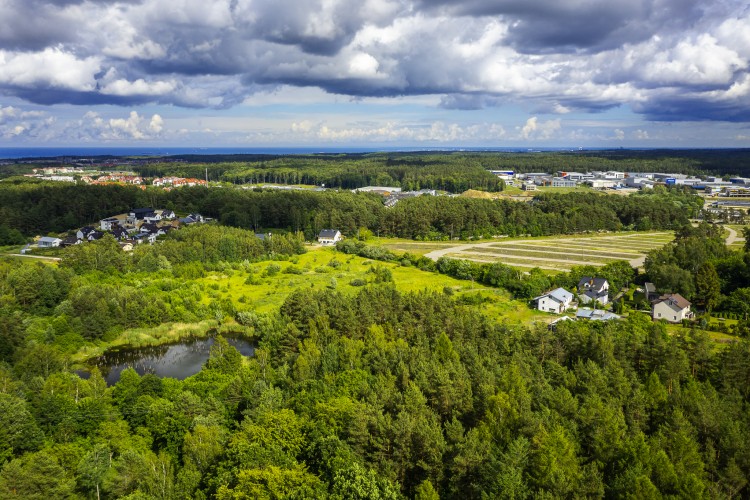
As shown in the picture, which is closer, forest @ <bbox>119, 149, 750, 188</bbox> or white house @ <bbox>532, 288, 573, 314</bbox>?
white house @ <bbox>532, 288, 573, 314</bbox>

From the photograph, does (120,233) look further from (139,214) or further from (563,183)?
(563,183)

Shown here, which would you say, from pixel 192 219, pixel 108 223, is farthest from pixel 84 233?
pixel 192 219

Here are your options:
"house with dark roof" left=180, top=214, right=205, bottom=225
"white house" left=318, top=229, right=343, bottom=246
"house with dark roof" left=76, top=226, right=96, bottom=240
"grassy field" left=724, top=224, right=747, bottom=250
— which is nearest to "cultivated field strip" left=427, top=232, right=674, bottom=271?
"grassy field" left=724, top=224, right=747, bottom=250

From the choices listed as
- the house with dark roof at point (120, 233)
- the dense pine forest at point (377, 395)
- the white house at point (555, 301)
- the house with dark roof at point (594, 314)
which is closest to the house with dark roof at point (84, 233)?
the house with dark roof at point (120, 233)

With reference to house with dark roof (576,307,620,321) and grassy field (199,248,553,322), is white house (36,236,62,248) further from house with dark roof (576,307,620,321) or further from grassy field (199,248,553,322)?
house with dark roof (576,307,620,321)

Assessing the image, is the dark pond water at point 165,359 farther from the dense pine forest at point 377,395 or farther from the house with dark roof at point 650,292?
the house with dark roof at point 650,292
